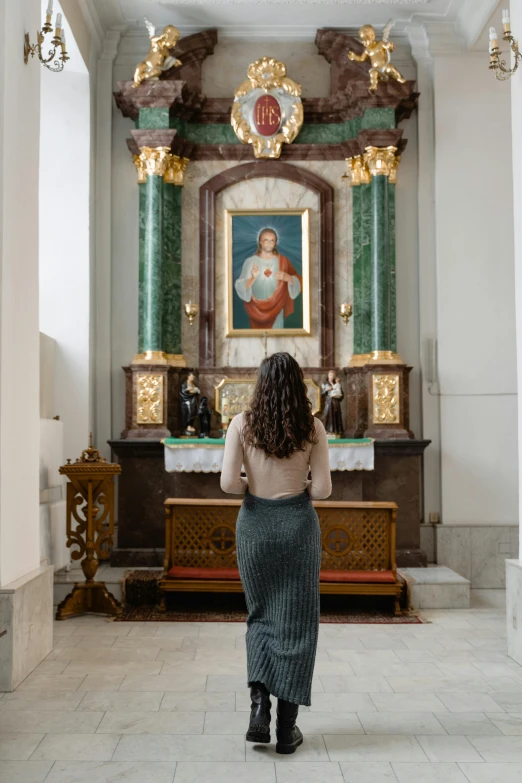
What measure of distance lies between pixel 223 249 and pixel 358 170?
1589 mm

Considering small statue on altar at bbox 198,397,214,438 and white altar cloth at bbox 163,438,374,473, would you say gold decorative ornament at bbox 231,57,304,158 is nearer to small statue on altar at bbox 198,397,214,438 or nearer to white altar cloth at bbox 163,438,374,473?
small statue on altar at bbox 198,397,214,438

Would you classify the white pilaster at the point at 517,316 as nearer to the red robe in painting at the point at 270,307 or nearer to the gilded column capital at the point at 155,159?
the red robe in painting at the point at 270,307

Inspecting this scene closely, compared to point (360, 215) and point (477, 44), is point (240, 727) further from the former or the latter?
point (477, 44)

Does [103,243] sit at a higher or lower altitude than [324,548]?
higher

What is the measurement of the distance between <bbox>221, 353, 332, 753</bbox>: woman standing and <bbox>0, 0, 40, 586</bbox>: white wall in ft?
5.61

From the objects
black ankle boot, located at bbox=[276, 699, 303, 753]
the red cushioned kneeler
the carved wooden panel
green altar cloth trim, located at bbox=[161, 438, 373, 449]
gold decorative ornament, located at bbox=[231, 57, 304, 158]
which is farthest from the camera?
gold decorative ornament, located at bbox=[231, 57, 304, 158]

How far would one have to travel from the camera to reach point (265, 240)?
30.7 feet

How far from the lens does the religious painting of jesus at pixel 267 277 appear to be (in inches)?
367

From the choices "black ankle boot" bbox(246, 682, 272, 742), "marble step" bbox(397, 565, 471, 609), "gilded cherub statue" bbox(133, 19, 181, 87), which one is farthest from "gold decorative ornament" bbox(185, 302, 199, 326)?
"black ankle boot" bbox(246, 682, 272, 742)

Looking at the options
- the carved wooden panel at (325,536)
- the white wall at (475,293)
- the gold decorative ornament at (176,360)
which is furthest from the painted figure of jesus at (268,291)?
the carved wooden panel at (325,536)

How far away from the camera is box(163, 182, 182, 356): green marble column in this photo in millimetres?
9188

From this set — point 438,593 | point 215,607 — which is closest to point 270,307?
point 215,607

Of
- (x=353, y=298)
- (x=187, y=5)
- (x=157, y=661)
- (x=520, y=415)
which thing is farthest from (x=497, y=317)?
(x=157, y=661)

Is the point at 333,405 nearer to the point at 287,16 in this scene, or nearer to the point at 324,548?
the point at 324,548
